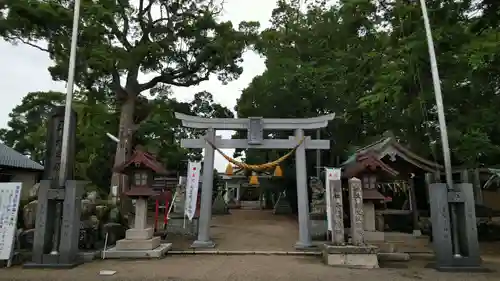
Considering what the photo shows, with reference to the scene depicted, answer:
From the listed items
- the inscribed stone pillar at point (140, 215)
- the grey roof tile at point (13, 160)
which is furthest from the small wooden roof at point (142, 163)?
the grey roof tile at point (13, 160)

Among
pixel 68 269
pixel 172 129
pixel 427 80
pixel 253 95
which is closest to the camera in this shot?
pixel 68 269

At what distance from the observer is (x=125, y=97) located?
20.3 meters

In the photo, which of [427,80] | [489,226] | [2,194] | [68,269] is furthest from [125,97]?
[489,226]

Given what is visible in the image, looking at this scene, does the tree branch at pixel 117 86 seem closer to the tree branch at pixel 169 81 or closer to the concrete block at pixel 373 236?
the tree branch at pixel 169 81

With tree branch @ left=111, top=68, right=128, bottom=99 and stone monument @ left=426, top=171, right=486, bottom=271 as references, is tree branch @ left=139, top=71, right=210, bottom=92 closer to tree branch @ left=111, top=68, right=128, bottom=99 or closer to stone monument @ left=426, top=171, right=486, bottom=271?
tree branch @ left=111, top=68, right=128, bottom=99

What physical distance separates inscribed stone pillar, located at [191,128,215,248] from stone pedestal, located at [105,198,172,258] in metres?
1.46

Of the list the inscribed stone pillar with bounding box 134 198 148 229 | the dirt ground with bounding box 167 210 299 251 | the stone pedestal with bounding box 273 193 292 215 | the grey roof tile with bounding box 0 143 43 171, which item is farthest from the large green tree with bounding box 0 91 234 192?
the inscribed stone pillar with bounding box 134 198 148 229

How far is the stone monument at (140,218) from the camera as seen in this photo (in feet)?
32.8

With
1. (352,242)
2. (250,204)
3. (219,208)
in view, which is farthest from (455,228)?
(250,204)

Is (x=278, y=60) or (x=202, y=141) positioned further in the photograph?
(x=278, y=60)

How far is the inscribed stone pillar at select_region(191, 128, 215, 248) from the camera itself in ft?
39.0

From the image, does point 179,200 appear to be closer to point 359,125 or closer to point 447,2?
point 359,125

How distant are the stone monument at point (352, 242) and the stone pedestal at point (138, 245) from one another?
15.7ft

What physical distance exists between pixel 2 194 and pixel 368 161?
389 inches
